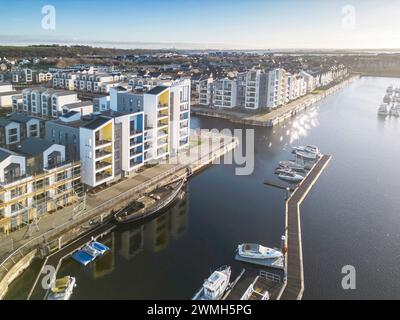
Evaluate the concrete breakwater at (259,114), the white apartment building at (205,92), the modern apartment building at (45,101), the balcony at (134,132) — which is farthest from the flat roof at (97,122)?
the white apartment building at (205,92)

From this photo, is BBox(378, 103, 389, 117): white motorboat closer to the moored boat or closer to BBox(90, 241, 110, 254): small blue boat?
the moored boat

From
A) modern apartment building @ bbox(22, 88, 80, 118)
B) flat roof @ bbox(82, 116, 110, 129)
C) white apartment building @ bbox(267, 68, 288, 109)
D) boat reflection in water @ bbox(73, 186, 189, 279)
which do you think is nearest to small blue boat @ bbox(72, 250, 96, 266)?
boat reflection in water @ bbox(73, 186, 189, 279)

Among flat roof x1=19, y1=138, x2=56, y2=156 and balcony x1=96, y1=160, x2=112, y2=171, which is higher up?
flat roof x1=19, y1=138, x2=56, y2=156

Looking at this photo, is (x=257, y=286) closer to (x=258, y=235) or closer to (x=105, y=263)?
(x=258, y=235)

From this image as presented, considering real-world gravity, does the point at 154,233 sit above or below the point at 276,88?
below

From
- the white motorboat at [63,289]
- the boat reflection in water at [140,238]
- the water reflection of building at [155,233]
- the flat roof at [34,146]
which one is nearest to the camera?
the white motorboat at [63,289]

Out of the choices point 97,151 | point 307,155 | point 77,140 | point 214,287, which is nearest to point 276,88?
point 307,155

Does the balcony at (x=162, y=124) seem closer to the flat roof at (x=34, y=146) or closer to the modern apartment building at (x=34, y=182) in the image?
the modern apartment building at (x=34, y=182)
